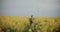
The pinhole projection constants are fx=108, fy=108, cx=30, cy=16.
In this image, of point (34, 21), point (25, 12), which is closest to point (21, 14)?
point (25, 12)

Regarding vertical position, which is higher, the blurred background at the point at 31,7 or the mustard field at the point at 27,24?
the blurred background at the point at 31,7

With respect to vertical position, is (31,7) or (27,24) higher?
(31,7)

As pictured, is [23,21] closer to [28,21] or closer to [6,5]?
[28,21]

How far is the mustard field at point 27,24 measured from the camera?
1657 millimetres

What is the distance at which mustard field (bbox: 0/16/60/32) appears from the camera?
5.44 ft

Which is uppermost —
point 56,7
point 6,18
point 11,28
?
point 56,7

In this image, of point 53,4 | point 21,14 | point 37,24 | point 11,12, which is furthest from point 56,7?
point 11,12

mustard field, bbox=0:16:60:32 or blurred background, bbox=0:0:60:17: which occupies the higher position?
blurred background, bbox=0:0:60:17

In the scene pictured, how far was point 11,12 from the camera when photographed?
1.68 meters

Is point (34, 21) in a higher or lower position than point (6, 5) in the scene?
lower

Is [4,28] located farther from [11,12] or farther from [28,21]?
[28,21]

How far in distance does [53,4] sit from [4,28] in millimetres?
848

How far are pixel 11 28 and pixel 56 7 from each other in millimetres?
773

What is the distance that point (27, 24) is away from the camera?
5.47 feet
